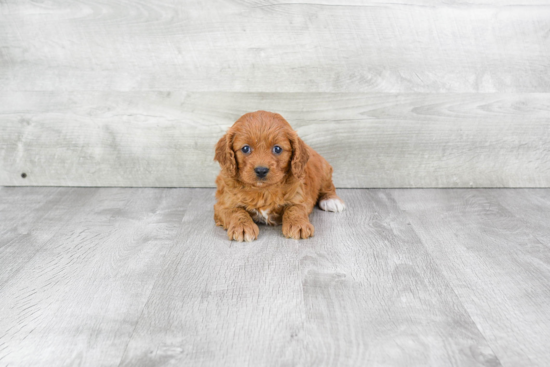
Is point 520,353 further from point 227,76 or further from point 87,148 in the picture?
point 87,148

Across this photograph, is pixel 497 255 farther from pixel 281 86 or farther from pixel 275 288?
pixel 281 86

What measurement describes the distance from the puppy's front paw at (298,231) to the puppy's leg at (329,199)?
0.40 meters

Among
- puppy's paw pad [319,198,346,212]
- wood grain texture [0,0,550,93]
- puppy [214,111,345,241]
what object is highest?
wood grain texture [0,0,550,93]

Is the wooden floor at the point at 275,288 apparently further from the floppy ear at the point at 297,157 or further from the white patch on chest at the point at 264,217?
the floppy ear at the point at 297,157

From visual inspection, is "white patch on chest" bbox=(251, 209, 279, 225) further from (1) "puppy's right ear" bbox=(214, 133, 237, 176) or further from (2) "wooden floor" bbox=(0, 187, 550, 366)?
(1) "puppy's right ear" bbox=(214, 133, 237, 176)

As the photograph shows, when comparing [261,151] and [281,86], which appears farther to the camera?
[281,86]

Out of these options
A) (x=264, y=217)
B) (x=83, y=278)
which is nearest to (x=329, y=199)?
(x=264, y=217)

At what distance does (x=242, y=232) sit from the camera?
2.13 meters

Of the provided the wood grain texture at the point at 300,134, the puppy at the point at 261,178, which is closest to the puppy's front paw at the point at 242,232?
the puppy at the point at 261,178

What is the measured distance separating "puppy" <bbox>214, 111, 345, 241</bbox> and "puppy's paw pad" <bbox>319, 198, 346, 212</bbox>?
0.23 m

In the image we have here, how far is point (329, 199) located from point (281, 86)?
711 millimetres

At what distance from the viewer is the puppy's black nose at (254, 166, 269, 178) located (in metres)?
2.07

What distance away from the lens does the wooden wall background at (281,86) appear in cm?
274

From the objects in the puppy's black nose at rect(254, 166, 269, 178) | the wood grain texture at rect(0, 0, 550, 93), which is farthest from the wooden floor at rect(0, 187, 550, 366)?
the wood grain texture at rect(0, 0, 550, 93)
